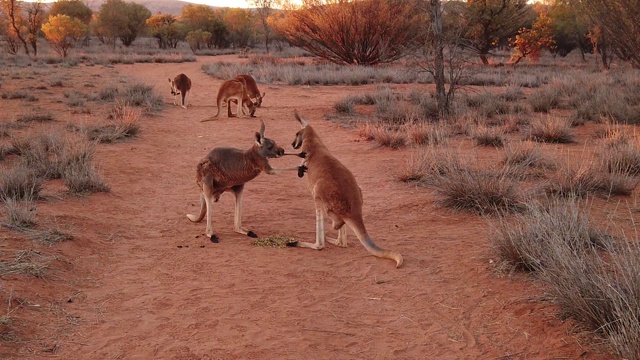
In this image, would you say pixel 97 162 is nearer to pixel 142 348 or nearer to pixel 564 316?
pixel 142 348

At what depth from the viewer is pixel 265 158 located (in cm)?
636

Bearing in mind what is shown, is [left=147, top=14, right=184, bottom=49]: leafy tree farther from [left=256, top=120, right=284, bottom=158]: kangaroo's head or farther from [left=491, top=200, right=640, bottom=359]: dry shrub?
[left=491, top=200, right=640, bottom=359]: dry shrub

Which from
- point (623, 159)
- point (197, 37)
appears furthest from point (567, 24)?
point (623, 159)

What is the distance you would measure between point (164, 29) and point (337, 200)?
204ft

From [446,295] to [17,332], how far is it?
352 cm

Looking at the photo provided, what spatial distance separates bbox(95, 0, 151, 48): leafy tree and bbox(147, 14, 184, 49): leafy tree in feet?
3.75

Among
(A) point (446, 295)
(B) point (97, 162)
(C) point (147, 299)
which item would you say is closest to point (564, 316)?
(A) point (446, 295)

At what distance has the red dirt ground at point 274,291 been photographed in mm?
3996

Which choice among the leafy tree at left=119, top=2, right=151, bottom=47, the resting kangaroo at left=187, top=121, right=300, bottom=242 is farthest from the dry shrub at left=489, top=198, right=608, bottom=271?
the leafy tree at left=119, top=2, right=151, bottom=47

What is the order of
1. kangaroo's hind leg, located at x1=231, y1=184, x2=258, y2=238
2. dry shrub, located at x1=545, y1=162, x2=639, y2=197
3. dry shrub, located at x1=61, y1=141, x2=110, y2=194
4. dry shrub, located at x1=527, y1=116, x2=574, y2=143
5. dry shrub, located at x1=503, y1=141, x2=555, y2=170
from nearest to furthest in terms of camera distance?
1. kangaroo's hind leg, located at x1=231, y1=184, x2=258, y2=238
2. dry shrub, located at x1=545, y1=162, x2=639, y2=197
3. dry shrub, located at x1=61, y1=141, x2=110, y2=194
4. dry shrub, located at x1=503, y1=141, x2=555, y2=170
5. dry shrub, located at x1=527, y1=116, x2=574, y2=143

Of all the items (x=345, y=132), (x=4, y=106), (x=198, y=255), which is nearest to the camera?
(x=198, y=255)

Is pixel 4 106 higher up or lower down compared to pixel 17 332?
A: higher up

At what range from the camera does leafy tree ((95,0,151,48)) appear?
58.5m

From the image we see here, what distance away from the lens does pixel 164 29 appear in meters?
62.3
